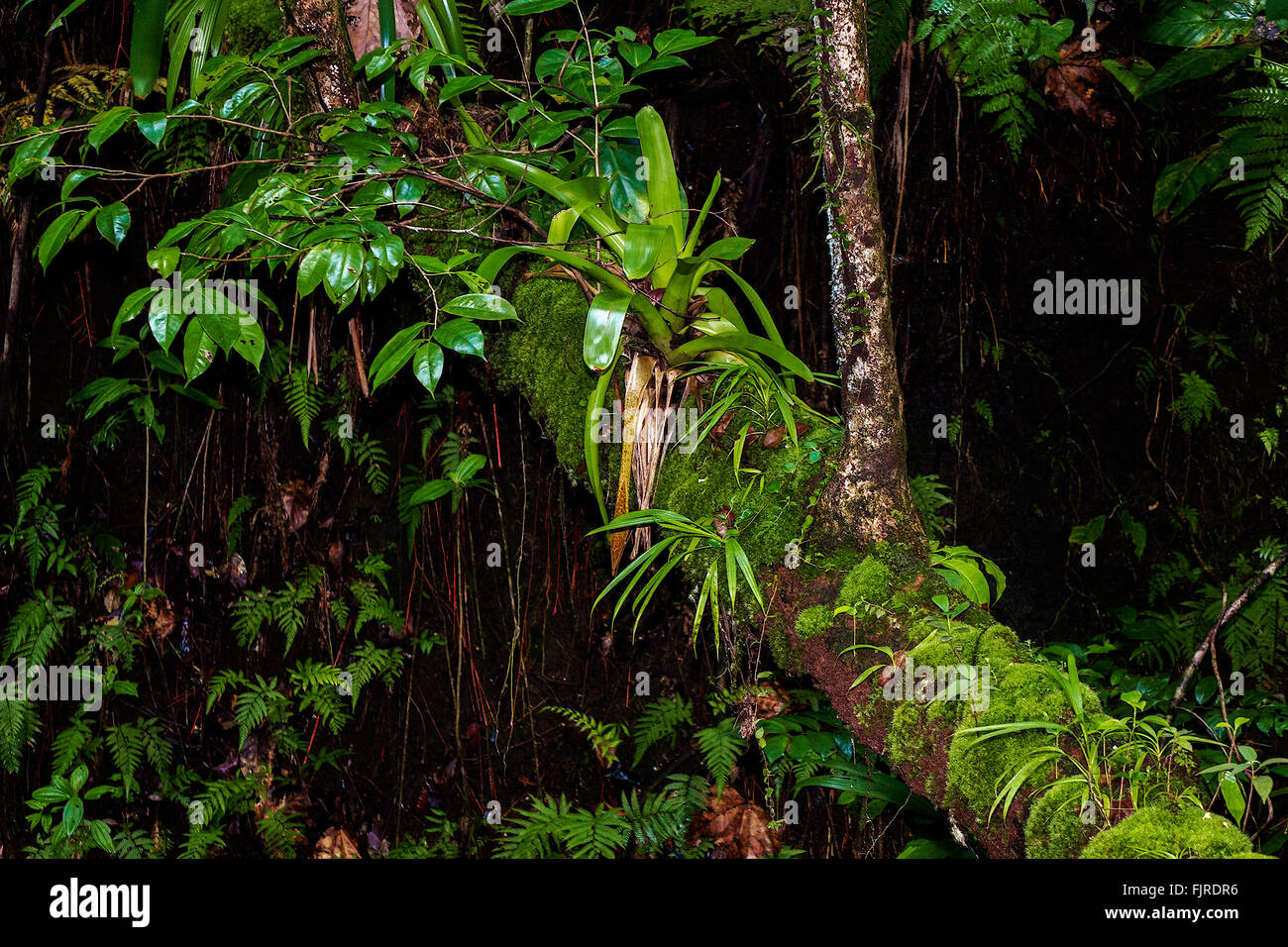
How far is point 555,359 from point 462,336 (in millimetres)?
382

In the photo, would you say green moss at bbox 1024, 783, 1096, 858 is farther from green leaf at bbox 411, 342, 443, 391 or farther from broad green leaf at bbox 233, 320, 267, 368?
broad green leaf at bbox 233, 320, 267, 368

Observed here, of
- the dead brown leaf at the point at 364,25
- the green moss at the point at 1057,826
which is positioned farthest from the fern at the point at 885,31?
the green moss at the point at 1057,826

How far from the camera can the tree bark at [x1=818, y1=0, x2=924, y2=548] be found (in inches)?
58.8

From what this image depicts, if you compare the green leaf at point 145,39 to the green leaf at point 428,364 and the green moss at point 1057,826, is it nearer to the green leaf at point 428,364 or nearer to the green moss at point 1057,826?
the green leaf at point 428,364

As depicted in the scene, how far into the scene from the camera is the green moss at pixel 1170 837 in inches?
39.6

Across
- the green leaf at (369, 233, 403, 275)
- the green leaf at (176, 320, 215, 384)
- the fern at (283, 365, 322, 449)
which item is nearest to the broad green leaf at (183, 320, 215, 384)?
the green leaf at (176, 320, 215, 384)

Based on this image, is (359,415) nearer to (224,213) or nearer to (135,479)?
(135,479)

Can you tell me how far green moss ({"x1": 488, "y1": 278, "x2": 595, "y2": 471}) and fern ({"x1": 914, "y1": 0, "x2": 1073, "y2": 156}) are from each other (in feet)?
5.41

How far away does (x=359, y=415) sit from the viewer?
10.8 feet

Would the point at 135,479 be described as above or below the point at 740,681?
above

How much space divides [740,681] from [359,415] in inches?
74.6

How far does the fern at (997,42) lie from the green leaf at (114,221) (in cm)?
224

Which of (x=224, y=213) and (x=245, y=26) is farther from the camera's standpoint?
(x=245, y=26)

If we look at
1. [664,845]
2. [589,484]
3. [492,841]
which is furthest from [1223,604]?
[492,841]
